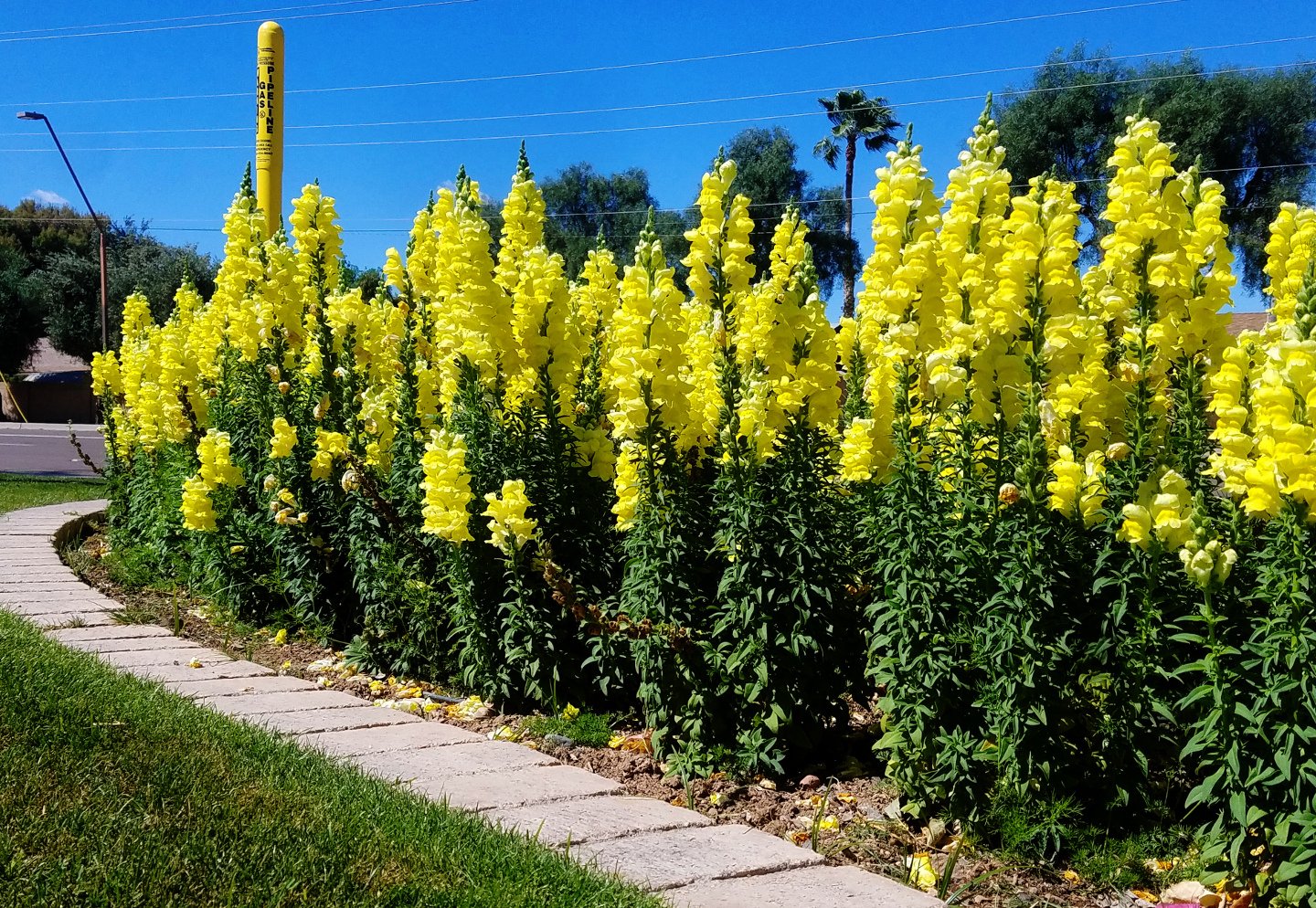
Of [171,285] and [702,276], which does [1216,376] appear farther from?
[171,285]

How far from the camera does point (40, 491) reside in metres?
16.4

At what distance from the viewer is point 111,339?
40.2m

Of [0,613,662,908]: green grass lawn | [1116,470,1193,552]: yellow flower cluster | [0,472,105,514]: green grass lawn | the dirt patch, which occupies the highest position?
[1116,470,1193,552]: yellow flower cluster

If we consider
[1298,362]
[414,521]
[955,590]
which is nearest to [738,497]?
[955,590]

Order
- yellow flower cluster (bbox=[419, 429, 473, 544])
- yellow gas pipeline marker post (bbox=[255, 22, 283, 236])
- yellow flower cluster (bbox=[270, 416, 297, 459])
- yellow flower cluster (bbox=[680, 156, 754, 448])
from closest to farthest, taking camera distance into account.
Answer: yellow flower cluster (bbox=[680, 156, 754, 448]) < yellow flower cluster (bbox=[419, 429, 473, 544]) < yellow flower cluster (bbox=[270, 416, 297, 459]) < yellow gas pipeline marker post (bbox=[255, 22, 283, 236])

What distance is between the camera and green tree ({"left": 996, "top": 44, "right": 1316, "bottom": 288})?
32.7m

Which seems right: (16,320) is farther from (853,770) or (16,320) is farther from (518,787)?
(853,770)

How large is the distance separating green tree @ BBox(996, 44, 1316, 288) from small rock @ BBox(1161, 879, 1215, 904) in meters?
31.7

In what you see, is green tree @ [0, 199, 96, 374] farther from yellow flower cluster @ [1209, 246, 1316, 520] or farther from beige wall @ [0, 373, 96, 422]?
yellow flower cluster @ [1209, 246, 1316, 520]

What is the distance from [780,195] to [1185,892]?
44117 mm

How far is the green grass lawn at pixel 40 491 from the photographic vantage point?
14773mm

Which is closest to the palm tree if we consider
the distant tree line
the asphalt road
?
the distant tree line

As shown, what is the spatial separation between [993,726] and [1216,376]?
1408 millimetres

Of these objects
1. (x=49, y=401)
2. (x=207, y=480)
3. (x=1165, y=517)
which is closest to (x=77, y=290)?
(x=49, y=401)
